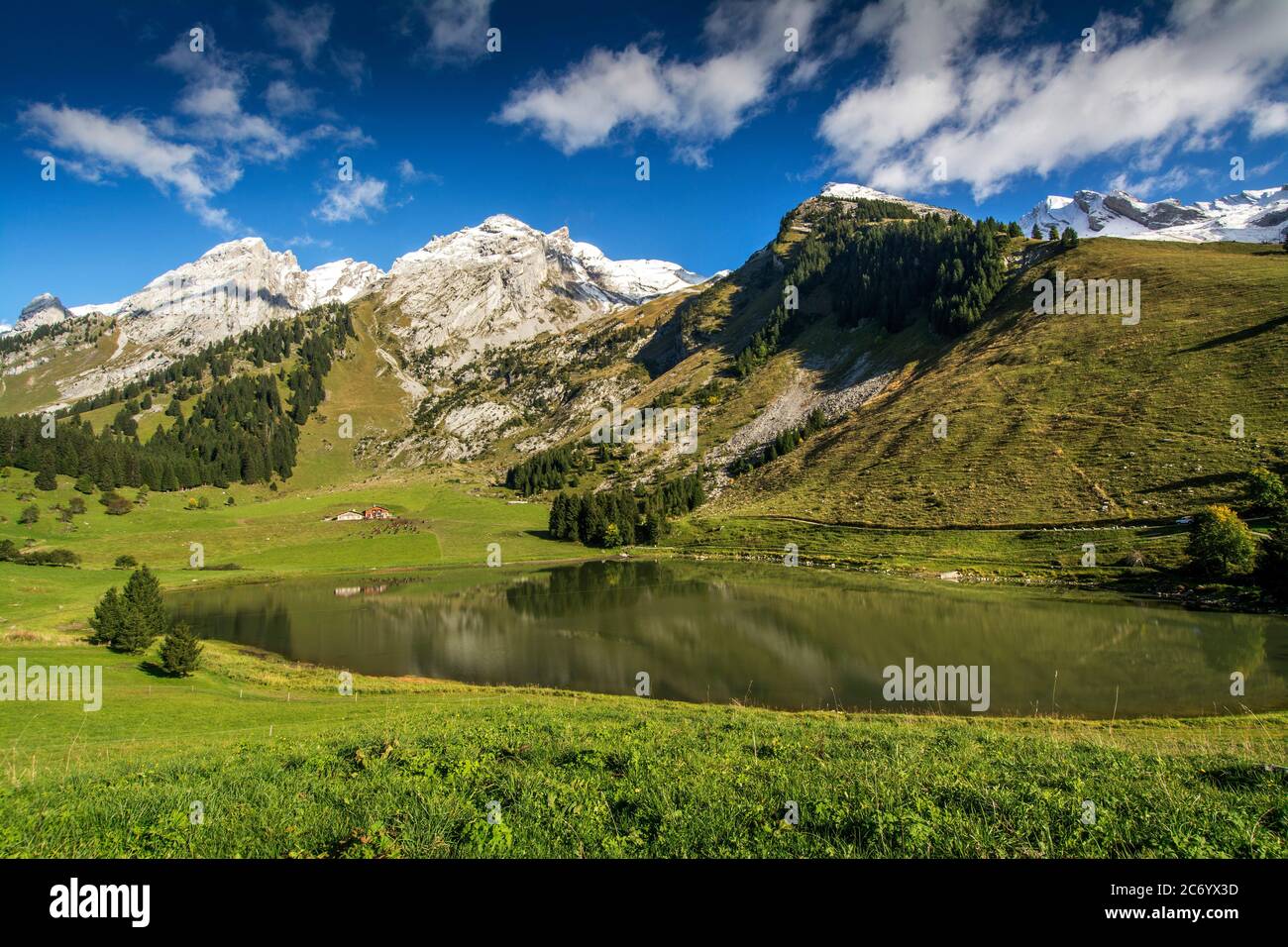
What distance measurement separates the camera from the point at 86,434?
161375 millimetres

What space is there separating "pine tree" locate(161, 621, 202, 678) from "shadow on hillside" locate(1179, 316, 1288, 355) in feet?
434

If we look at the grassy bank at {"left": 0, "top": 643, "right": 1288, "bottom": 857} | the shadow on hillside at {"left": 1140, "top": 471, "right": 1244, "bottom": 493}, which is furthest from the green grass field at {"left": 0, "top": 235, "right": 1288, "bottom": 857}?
the shadow on hillside at {"left": 1140, "top": 471, "right": 1244, "bottom": 493}

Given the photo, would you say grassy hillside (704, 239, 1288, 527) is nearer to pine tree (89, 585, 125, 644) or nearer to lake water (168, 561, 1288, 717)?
lake water (168, 561, 1288, 717)

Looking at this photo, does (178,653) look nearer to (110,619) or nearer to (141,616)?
(141,616)

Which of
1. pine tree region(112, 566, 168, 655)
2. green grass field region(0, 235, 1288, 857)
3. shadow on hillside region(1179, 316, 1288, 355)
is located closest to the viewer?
green grass field region(0, 235, 1288, 857)

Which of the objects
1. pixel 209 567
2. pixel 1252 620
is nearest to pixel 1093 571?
pixel 1252 620

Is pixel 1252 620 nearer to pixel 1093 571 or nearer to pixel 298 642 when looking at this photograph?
pixel 1093 571

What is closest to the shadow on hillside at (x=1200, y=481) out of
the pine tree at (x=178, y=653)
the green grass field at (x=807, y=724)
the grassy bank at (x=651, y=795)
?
the green grass field at (x=807, y=724)

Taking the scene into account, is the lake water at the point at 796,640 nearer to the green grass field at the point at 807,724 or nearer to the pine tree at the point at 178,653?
the green grass field at the point at 807,724

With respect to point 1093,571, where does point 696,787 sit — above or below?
above

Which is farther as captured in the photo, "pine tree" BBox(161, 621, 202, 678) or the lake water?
"pine tree" BBox(161, 621, 202, 678)

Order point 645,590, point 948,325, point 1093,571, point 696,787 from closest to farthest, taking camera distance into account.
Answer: point 696,787, point 1093,571, point 645,590, point 948,325

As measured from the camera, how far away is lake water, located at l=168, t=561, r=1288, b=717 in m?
32.4
